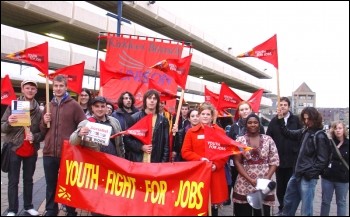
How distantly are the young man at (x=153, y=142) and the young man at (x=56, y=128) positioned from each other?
79 cm

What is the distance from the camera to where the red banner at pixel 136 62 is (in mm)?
8539

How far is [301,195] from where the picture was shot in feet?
15.9

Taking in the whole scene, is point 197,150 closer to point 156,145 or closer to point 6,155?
point 156,145

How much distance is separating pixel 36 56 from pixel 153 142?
2679mm

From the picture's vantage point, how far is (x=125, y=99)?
6.32 meters

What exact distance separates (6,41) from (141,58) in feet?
40.5

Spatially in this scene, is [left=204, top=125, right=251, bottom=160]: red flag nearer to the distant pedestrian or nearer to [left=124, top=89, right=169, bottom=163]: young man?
[left=124, top=89, right=169, bottom=163]: young man

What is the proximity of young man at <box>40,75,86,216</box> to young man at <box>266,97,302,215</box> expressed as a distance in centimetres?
314

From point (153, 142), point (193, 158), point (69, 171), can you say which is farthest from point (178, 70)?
point (69, 171)

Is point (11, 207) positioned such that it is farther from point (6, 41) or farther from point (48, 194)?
point (6, 41)

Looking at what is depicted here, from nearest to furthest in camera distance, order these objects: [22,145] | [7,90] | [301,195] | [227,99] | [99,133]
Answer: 1. [99,133]
2. [301,195]
3. [22,145]
4. [7,90]
5. [227,99]

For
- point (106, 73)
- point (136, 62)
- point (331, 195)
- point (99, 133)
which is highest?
point (136, 62)

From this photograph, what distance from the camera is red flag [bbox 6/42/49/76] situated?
610cm

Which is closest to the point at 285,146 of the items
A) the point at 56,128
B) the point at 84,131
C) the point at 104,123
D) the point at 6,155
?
the point at 104,123
